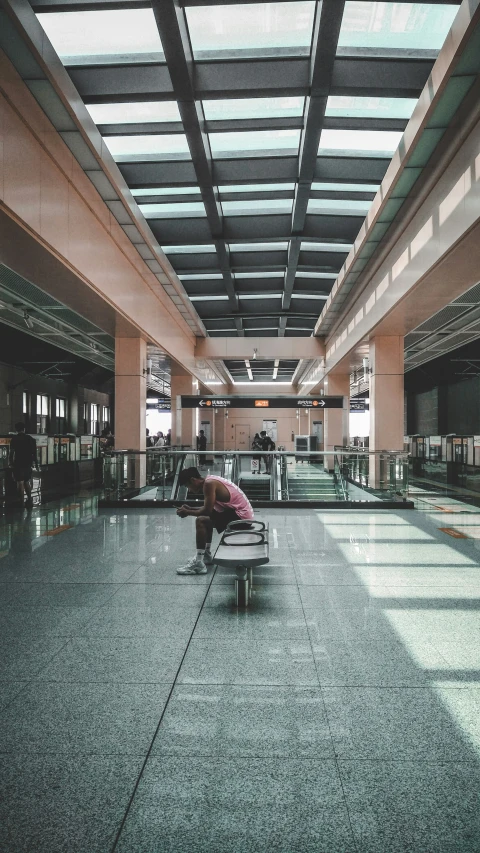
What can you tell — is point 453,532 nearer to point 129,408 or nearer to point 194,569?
point 194,569

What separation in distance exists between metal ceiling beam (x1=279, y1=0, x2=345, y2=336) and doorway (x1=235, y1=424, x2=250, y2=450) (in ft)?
74.9

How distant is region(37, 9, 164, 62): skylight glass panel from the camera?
5996mm

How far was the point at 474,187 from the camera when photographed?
264 inches


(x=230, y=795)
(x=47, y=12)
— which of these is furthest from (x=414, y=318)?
(x=230, y=795)

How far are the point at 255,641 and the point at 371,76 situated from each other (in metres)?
6.58

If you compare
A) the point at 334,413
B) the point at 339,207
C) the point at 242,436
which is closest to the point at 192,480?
the point at 339,207

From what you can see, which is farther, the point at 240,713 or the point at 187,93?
the point at 187,93

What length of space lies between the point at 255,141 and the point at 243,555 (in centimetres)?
682

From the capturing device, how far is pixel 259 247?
13.6 m

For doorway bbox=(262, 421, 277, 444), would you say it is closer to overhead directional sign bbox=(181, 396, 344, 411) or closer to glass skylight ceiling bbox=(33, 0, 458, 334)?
overhead directional sign bbox=(181, 396, 344, 411)

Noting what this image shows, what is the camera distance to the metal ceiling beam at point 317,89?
5.70 metres

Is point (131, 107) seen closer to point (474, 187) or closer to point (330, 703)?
point (474, 187)

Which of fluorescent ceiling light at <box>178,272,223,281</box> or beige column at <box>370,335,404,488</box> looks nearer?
beige column at <box>370,335,404,488</box>

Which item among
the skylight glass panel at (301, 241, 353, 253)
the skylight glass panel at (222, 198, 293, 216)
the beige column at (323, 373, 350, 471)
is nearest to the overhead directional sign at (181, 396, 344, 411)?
the beige column at (323, 373, 350, 471)
